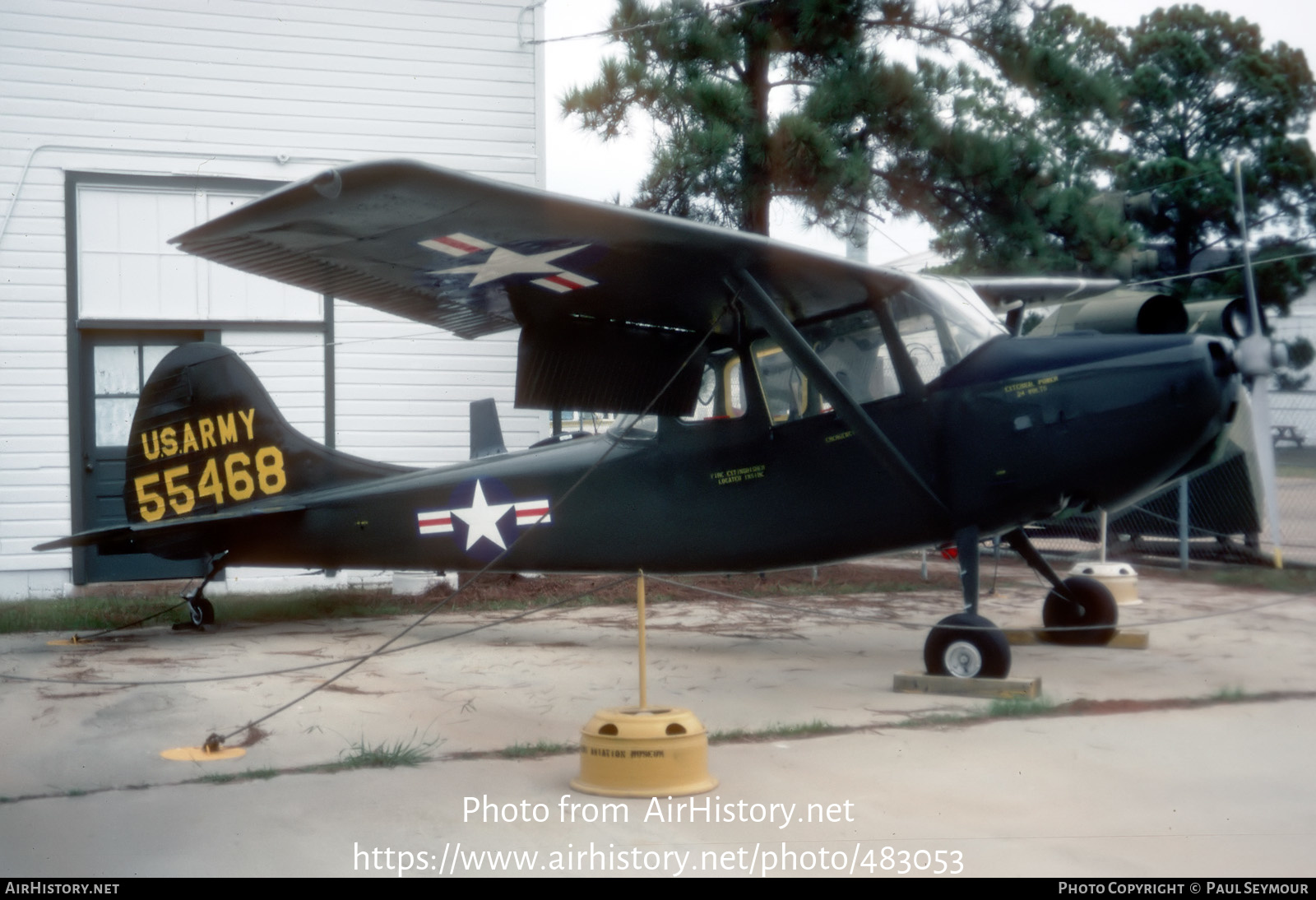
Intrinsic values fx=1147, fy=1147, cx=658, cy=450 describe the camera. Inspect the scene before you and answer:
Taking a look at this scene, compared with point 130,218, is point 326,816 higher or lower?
lower

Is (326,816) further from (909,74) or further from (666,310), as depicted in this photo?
(909,74)

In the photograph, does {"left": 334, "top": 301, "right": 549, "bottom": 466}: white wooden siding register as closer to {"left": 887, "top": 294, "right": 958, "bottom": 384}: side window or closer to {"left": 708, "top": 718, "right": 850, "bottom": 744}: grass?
{"left": 887, "top": 294, "right": 958, "bottom": 384}: side window

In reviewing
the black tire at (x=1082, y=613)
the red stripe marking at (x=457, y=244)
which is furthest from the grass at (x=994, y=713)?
the red stripe marking at (x=457, y=244)

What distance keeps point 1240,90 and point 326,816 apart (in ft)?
25.9

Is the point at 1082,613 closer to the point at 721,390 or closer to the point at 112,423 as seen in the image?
the point at 721,390

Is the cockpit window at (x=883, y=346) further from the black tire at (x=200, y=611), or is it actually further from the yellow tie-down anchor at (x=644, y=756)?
the black tire at (x=200, y=611)

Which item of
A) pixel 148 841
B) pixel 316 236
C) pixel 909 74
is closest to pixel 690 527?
pixel 316 236

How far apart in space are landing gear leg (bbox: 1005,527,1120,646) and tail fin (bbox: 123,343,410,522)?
473cm

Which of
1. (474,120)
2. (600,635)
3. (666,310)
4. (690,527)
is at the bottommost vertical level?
(600,635)

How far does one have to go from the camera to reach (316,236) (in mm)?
5672

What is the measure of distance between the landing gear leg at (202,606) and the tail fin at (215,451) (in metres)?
0.39

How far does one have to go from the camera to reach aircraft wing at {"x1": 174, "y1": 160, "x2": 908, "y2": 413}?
5059mm
